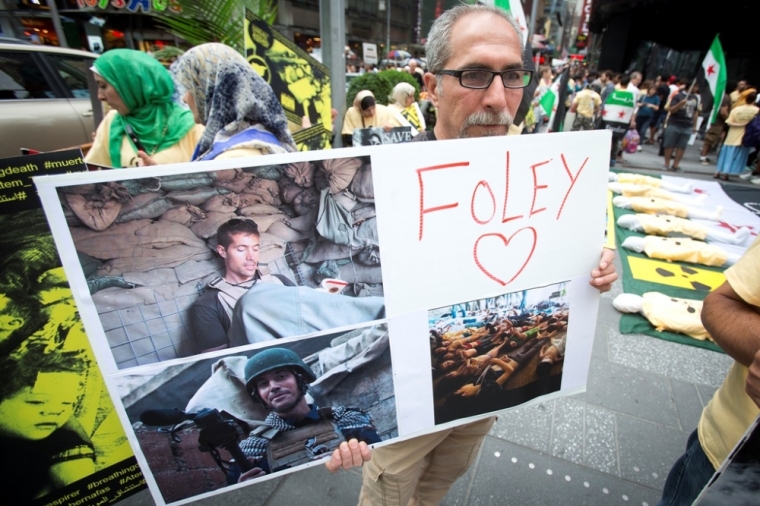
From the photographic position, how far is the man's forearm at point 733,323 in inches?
36.2

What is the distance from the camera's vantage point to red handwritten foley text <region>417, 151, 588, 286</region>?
87 cm

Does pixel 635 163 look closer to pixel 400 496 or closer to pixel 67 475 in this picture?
pixel 400 496

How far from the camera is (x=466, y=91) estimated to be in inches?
45.8

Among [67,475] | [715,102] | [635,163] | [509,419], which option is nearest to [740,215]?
[715,102]

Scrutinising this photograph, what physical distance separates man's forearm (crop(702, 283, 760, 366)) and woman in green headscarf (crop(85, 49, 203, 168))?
232 centimetres

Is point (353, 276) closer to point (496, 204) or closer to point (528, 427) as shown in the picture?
point (496, 204)

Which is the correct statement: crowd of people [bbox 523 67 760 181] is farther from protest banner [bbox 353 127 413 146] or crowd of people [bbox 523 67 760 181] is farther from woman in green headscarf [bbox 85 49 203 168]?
woman in green headscarf [bbox 85 49 203 168]

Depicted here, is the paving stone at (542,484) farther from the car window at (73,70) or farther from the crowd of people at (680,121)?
the crowd of people at (680,121)

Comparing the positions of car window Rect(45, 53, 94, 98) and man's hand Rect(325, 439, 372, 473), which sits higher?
car window Rect(45, 53, 94, 98)

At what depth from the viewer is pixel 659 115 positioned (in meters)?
10.8

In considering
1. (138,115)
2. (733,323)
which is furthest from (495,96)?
(138,115)

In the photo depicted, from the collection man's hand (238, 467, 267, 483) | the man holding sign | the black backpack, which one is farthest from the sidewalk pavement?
the black backpack

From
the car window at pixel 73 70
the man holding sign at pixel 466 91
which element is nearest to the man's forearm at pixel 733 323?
the man holding sign at pixel 466 91

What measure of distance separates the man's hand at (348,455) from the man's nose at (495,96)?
103 centimetres
